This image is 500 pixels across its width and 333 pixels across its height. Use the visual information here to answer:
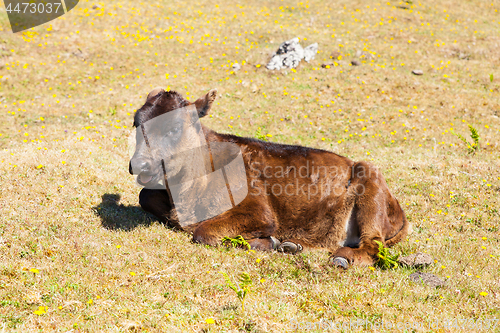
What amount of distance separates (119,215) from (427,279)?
4764 millimetres

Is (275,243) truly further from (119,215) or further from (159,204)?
(119,215)

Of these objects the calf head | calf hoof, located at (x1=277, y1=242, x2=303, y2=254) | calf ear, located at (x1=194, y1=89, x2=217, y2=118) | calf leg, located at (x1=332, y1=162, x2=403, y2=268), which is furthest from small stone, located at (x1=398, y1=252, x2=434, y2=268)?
calf ear, located at (x1=194, y1=89, x2=217, y2=118)

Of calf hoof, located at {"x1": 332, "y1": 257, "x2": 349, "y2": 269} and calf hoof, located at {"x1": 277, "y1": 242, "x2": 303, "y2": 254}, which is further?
calf hoof, located at {"x1": 277, "y1": 242, "x2": 303, "y2": 254}

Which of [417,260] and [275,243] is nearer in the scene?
[417,260]

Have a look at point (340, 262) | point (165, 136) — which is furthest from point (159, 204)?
point (340, 262)

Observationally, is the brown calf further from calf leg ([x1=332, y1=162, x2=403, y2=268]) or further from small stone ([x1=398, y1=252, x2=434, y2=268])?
small stone ([x1=398, y1=252, x2=434, y2=268])

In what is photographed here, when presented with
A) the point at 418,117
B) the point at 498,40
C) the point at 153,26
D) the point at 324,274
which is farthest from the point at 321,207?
the point at 498,40

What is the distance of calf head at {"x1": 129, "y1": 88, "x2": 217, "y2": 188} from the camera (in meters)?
5.26

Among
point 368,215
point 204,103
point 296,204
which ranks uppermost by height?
point 204,103

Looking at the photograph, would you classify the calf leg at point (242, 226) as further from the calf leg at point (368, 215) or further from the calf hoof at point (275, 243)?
the calf leg at point (368, 215)

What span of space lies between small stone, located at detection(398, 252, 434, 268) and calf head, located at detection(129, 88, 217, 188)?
3410 mm

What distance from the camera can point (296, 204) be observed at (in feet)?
19.4

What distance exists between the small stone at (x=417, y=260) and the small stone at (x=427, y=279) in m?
0.29

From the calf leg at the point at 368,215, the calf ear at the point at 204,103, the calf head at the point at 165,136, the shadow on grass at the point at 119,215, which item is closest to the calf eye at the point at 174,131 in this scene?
the calf head at the point at 165,136
